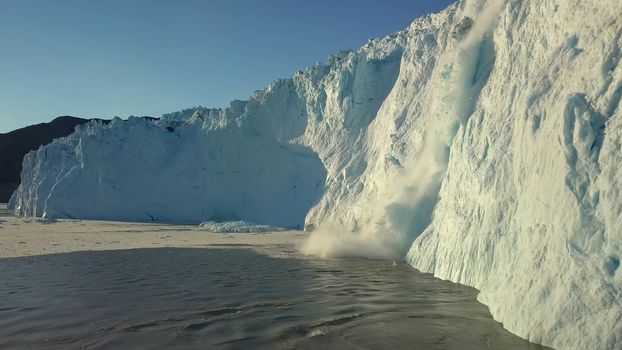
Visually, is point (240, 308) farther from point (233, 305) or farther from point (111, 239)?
point (111, 239)

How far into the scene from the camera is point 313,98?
38688mm

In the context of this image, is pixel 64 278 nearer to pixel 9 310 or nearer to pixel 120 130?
pixel 9 310

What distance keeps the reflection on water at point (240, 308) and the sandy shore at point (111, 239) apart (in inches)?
251

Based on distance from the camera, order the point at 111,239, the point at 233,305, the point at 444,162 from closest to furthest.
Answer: the point at 233,305
the point at 444,162
the point at 111,239

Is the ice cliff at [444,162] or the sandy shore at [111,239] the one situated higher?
the ice cliff at [444,162]

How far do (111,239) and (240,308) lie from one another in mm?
19034

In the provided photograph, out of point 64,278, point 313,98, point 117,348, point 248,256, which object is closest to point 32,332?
point 117,348

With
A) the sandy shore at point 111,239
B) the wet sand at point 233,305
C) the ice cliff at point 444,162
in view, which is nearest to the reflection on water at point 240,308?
the wet sand at point 233,305

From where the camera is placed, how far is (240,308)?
9789 mm

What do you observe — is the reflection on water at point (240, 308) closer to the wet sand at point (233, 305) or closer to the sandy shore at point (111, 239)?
the wet sand at point (233, 305)

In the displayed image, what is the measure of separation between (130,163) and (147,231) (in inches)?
500

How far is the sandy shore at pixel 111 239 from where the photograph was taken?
22.3 meters

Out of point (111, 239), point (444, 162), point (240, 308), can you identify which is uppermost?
point (444, 162)

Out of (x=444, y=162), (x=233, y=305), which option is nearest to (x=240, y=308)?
(x=233, y=305)
